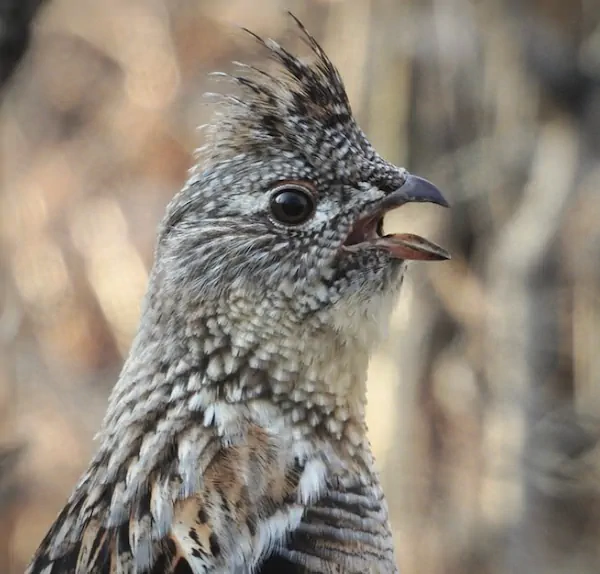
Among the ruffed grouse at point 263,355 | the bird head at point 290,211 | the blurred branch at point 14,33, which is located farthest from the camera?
the blurred branch at point 14,33

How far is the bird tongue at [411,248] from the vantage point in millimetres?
1283

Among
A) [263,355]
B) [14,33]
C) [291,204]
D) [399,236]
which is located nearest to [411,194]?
[399,236]

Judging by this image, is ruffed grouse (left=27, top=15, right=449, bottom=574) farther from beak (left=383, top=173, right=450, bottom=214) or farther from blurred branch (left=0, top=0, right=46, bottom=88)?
blurred branch (left=0, top=0, right=46, bottom=88)

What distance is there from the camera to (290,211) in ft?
4.24

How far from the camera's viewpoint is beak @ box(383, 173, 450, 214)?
51.5 inches

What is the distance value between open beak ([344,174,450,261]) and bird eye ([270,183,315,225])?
8 centimetres

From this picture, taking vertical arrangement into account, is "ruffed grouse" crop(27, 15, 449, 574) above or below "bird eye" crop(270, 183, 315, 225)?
below

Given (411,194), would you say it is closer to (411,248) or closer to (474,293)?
(411,248)

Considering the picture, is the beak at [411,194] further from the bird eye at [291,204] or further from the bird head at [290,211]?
the bird eye at [291,204]

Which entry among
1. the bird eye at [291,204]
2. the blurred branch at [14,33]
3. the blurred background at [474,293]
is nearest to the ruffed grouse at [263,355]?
the bird eye at [291,204]

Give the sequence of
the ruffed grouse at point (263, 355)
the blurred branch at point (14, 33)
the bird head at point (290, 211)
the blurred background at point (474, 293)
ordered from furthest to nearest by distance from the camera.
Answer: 1. the blurred branch at point (14, 33)
2. the blurred background at point (474, 293)
3. the bird head at point (290, 211)
4. the ruffed grouse at point (263, 355)

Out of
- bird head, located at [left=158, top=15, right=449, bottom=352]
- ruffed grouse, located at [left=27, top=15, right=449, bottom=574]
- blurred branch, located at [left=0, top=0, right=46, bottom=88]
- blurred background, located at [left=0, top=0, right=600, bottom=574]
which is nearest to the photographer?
ruffed grouse, located at [left=27, top=15, right=449, bottom=574]

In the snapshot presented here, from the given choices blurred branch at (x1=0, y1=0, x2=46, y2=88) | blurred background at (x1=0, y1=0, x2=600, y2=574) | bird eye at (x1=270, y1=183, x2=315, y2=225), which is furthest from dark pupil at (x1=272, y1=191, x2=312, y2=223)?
blurred branch at (x1=0, y1=0, x2=46, y2=88)

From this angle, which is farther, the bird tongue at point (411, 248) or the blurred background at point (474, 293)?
the blurred background at point (474, 293)
